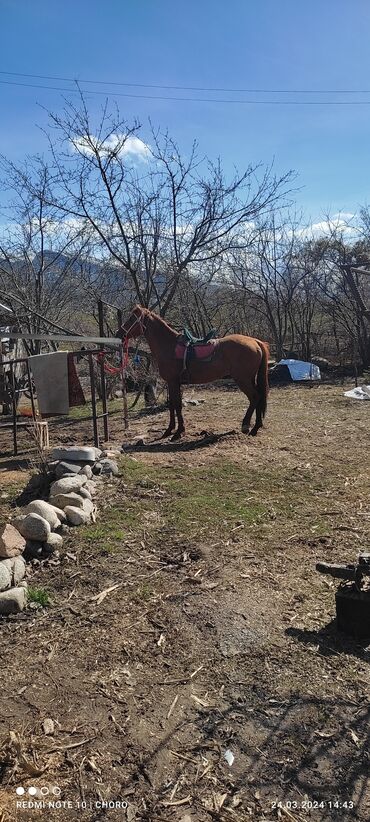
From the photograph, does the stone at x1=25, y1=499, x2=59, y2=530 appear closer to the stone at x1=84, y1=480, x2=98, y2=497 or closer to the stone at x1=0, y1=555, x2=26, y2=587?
the stone at x1=0, y1=555, x2=26, y2=587

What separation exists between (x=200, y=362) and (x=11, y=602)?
5.31 metres

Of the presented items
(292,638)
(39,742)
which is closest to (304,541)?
(292,638)

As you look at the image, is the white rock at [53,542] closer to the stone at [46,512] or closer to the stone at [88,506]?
the stone at [46,512]

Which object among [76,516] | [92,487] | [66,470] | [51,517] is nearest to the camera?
[51,517]

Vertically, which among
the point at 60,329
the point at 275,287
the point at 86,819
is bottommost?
the point at 86,819

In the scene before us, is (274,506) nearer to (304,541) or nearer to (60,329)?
(304,541)

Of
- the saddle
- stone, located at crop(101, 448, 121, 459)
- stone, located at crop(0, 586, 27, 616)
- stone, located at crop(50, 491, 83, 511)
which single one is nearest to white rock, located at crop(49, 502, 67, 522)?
stone, located at crop(50, 491, 83, 511)

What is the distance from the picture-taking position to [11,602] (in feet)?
10.7

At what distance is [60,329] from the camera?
38.8 feet

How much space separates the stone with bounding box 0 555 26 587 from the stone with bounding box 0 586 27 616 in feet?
0.71

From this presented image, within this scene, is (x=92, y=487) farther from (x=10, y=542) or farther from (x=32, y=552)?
(x=10, y=542)

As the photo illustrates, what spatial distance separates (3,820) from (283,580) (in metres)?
2.19

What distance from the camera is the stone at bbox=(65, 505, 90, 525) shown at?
4.61m

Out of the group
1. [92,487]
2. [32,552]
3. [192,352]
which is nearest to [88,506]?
[92,487]
